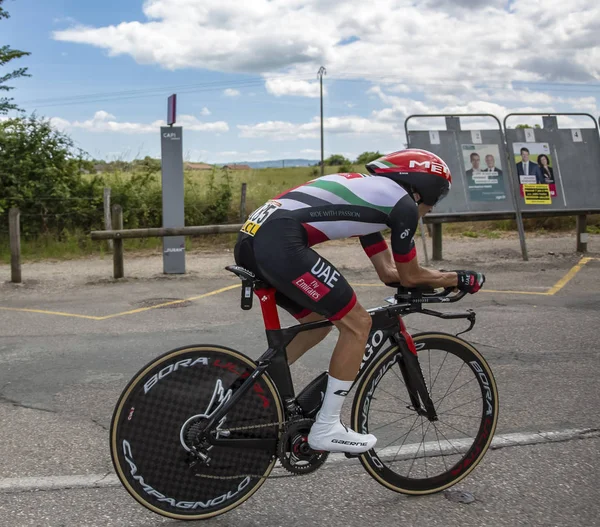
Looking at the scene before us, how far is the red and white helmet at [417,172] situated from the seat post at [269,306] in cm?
81

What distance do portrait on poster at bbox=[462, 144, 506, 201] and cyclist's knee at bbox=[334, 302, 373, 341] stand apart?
10054mm

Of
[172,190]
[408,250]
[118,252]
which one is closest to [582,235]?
[172,190]

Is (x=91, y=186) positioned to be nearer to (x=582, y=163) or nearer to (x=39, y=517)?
(x=582, y=163)

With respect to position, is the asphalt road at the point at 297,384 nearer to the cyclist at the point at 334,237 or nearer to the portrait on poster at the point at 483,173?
the cyclist at the point at 334,237

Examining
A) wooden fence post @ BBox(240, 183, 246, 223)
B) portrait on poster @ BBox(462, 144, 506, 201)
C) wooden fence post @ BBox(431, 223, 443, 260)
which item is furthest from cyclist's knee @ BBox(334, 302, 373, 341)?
wooden fence post @ BBox(240, 183, 246, 223)

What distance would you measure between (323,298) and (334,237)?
1.04 feet

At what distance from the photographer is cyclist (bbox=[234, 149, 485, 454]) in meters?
3.33

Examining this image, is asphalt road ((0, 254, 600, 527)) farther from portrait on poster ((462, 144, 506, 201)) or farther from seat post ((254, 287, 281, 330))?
portrait on poster ((462, 144, 506, 201))

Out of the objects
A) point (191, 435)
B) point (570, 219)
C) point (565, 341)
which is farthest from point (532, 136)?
point (191, 435)

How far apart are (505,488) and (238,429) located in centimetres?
151

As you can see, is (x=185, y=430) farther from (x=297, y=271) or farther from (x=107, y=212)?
(x=107, y=212)

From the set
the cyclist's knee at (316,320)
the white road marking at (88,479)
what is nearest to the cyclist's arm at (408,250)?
the cyclist's knee at (316,320)

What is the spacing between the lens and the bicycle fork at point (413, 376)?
11.9ft

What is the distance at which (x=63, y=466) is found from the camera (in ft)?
13.6
